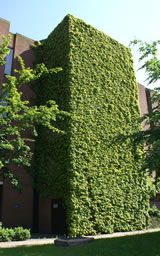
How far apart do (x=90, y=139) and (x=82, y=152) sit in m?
1.19

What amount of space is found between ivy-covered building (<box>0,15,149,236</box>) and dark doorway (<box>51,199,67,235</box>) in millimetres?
58

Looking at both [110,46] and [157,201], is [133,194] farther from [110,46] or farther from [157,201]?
[110,46]

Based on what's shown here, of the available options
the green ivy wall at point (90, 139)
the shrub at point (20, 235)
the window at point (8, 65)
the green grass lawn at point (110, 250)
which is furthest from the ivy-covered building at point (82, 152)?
the green grass lawn at point (110, 250)

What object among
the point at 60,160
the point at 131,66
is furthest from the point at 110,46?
the point at 60,160

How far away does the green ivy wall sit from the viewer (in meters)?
14.4

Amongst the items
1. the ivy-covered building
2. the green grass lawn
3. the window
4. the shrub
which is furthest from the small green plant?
the window

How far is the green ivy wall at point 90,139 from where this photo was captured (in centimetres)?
1440

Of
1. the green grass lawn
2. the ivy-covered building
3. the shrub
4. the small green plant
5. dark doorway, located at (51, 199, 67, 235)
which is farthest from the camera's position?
dark doorway, located at (51, 199, 67, 235)

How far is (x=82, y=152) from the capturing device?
14992 millimetres

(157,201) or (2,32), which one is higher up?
(2,32)

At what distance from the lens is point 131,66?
2102 cm

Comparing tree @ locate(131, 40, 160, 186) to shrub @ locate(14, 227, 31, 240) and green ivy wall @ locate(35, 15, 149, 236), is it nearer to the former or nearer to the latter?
green ivy wall @ locate(35, 15, 149, 236)

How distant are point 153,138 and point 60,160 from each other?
7.00 metres

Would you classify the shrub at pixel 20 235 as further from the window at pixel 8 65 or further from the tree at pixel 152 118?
the window at pixel 8 65
